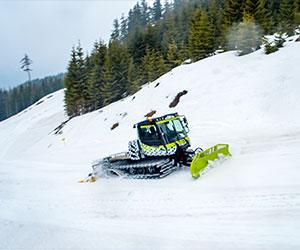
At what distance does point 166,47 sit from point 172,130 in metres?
41.3

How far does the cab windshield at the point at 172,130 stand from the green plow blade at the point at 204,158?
150cm

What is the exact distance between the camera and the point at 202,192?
31.1ft

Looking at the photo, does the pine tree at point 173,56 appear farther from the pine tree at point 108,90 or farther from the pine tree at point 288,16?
the pine tree at point 288,16

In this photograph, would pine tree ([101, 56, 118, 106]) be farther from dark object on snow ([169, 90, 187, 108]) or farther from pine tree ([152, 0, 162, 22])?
pine tree ([152, 0, 162, 22])

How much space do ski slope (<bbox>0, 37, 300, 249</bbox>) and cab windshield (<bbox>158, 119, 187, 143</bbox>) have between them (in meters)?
1.42

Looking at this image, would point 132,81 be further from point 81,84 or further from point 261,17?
point 261,17

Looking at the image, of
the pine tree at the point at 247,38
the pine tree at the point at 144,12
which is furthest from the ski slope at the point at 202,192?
the pine tree at the point at 144,12

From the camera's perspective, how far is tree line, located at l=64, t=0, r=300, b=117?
3353 cm

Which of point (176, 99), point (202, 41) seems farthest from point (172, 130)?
point (202, 41)

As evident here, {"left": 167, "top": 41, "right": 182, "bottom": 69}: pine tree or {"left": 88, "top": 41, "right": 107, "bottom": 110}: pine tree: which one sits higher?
{"left": 167, "top": 41, "right": 182, "bottom": 69}: pine tree

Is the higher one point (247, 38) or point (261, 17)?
point (261, 17)

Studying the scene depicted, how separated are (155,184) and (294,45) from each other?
2024cm

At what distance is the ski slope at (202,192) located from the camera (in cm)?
713

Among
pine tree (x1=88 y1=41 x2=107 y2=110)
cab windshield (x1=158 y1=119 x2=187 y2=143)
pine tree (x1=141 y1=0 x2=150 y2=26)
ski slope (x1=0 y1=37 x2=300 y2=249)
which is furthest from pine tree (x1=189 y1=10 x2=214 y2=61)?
pine tree (x1=141 y1=0 x2=150 y2=26)
